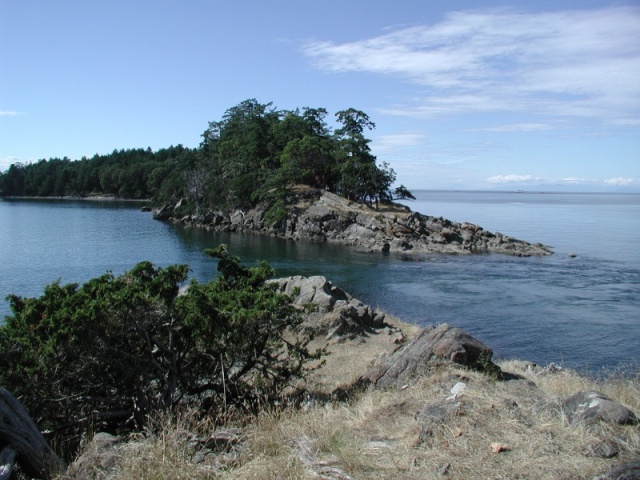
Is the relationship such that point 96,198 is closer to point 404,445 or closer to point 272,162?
point 272,162

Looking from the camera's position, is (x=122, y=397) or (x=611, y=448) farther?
(x=122, y=397)

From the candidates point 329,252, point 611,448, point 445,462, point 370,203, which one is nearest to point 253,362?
point 445,462

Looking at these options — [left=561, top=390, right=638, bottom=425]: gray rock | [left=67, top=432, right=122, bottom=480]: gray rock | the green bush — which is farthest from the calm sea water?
[left=561, top=390, right=638, bottom=425]: gray rock

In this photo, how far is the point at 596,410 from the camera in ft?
25.7

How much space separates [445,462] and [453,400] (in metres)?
2.25

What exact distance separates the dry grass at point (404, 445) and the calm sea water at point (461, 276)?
10344 millimetres

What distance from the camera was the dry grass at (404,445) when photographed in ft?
21.3

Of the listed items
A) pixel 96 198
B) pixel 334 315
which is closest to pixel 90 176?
pixel 96 198

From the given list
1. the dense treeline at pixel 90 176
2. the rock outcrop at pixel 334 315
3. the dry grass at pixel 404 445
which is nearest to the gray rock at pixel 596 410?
the dry grass at pixel 404 445

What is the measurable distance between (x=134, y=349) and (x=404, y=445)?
22.7ft

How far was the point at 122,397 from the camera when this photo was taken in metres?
11.6

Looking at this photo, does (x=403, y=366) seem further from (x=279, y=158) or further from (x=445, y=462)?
(x=279, y=158)

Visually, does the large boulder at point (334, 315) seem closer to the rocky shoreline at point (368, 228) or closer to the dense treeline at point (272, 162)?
the rocky shoreline at point (368, 228)

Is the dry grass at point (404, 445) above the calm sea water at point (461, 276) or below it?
above
